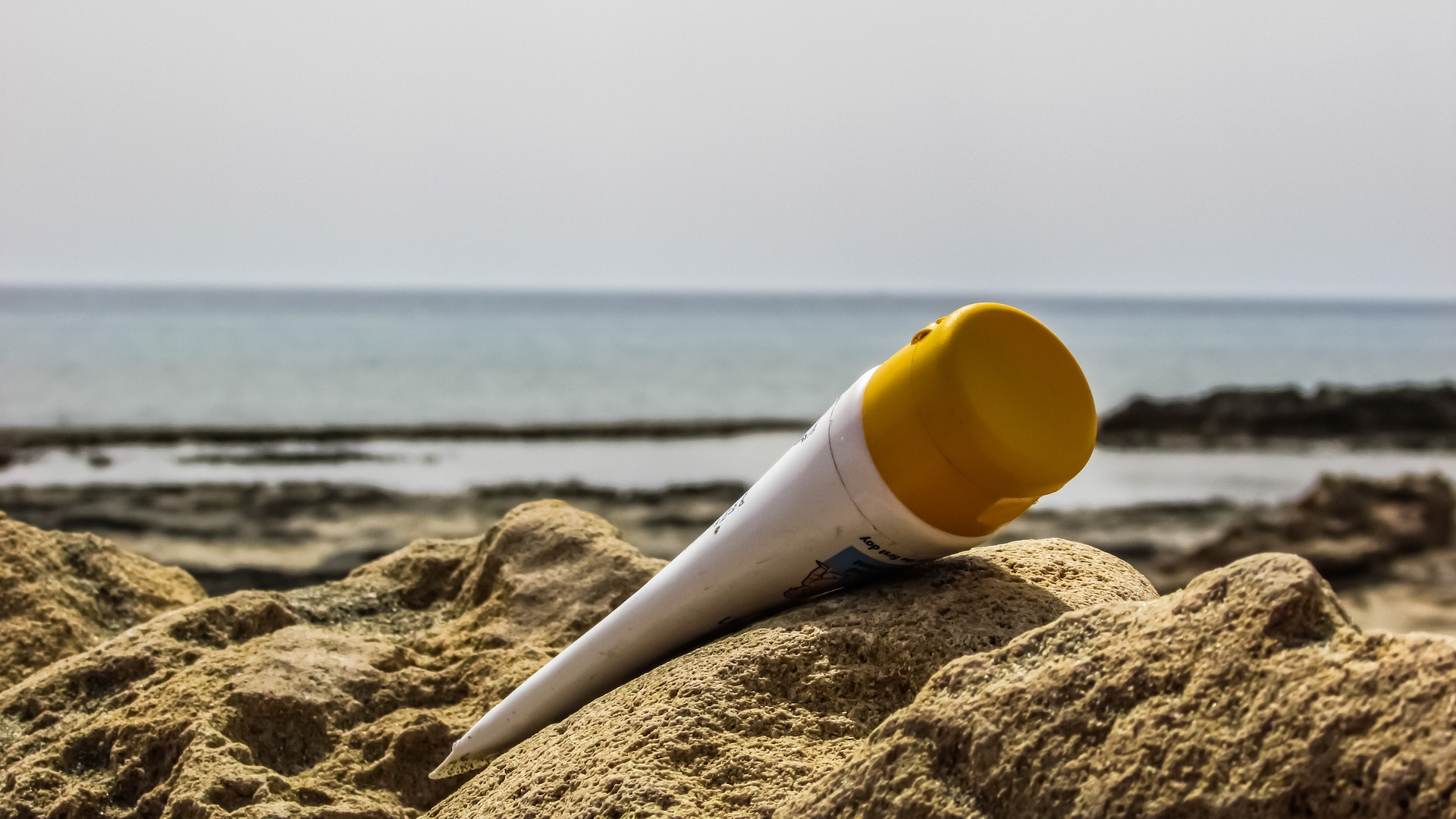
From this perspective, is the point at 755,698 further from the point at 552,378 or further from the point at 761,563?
the point at 552,378

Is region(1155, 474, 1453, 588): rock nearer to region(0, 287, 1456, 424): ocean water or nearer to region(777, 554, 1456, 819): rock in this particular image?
region(777, 554, 1456, 819): rock

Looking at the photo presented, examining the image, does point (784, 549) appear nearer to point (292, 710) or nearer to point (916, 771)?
point (916, 771)

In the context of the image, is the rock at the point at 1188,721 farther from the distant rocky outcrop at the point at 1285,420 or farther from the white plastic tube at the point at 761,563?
the distant rocky outcrop at the point at 1285,420

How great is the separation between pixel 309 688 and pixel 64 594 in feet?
4.25

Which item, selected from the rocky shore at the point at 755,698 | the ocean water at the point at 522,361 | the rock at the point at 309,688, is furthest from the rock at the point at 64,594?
the ocean water at the point at 522,361

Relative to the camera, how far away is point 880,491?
5.83 ft

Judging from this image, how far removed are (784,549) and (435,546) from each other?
1.72 m

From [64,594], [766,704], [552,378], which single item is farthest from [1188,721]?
[552,378]

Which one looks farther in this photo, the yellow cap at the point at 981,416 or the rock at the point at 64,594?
the rock at the point at 64,594

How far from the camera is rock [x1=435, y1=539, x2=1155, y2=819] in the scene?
5.40 ft

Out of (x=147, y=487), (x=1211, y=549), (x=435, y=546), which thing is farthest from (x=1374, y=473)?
(x=147, y=487)

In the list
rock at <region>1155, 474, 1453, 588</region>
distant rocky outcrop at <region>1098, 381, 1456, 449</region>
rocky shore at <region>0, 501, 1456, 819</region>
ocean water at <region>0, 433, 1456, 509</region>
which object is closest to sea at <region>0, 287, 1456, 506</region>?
ocean water at <region>0, 433, 1456, 509</region>

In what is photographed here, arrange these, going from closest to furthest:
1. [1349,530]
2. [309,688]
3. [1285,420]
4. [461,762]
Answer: [461,762], [309,688], [1349,530], [1285,420]

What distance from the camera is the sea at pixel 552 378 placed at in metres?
15.2
